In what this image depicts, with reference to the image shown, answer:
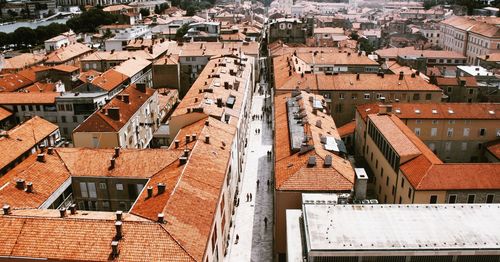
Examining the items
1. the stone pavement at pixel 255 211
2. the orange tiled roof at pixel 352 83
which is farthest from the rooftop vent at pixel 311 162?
the orange tiled roof at pixel 352 83

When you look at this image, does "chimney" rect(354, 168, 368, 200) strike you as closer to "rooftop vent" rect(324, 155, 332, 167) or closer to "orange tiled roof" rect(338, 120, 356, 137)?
"rooftop vent" rect(324, 155, 332, 167)

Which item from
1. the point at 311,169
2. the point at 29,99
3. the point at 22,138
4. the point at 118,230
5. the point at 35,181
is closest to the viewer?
the point at 118,230

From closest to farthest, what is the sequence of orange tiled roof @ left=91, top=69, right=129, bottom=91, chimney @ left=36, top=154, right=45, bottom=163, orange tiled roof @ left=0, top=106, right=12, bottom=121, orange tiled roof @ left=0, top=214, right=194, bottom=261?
orange tiled roof @ left=0, top=214, right=194, bottom=261 → chimney @ left=36, top=154, right=45, bottom=163 → orange tiled roof @ left=0, top=106, right=12, bottom=121 → orange tiled roof @ left=91, top=69, right=129, bottom=91

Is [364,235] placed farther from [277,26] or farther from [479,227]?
[277,26]

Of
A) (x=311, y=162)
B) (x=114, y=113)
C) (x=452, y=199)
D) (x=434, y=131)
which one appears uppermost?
(x=114, y=113)

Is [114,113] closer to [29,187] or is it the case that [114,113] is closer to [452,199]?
[29,187]

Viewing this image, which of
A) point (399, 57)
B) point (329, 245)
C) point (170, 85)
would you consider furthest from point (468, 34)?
point (329, 245)

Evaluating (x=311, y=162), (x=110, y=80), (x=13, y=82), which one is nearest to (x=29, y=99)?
(x=110, y=80)

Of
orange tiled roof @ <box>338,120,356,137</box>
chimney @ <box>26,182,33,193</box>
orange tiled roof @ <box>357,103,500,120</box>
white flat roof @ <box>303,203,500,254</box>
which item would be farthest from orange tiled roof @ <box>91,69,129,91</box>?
white flat roof @ <box>303,203,500,254</box>
